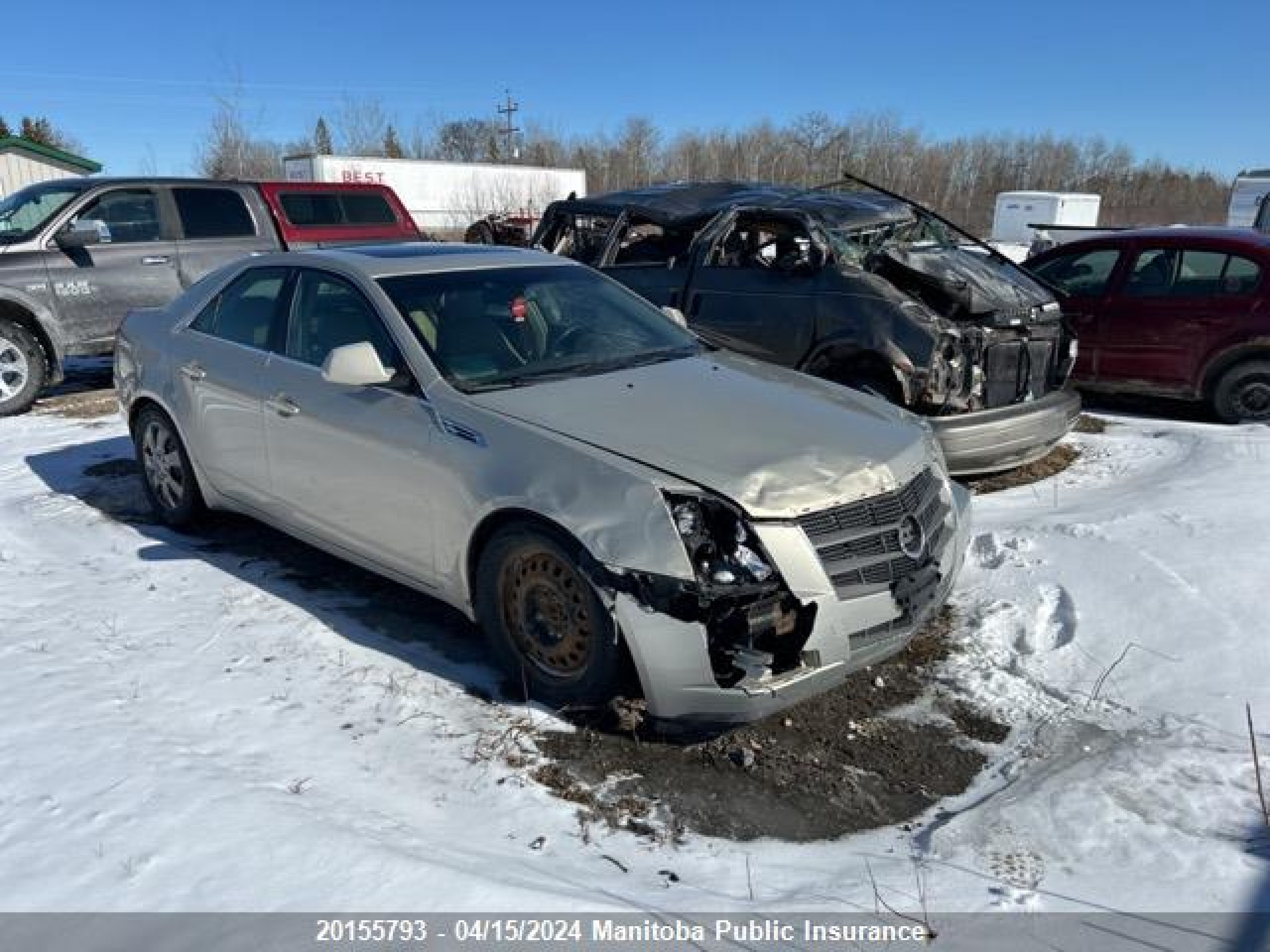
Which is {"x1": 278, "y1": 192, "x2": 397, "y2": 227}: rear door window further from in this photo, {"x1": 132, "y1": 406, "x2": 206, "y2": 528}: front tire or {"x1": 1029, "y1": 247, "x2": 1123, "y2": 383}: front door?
{"x1": 1029, "y1": 247, "x2": 1123, "y2": 383}: front door

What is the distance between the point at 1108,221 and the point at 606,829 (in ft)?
186

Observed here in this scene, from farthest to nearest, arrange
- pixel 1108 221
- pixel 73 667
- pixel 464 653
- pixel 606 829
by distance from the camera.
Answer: pixel 1108 221
pixel 464 653
pixel 73 667
pixel 606 829

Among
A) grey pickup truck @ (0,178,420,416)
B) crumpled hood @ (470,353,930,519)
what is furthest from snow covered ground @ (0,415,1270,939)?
grey pickup truck @ (0,178,420,416)

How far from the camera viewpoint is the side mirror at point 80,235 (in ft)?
29.2

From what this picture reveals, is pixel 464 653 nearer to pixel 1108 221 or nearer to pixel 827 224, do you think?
pixel 827 224

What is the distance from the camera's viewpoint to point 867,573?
3305mm

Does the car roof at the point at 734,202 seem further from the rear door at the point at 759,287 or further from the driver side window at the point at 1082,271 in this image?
the driver side window at the point at 1082,271

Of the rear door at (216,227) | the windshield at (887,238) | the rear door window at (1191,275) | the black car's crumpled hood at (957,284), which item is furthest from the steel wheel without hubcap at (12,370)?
the rear door window at (1191,275)

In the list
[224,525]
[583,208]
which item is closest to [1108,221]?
[583,208]

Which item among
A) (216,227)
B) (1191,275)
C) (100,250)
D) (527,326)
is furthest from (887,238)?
(100,250)

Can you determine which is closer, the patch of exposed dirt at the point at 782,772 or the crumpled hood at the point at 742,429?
the patch of exposed dirt at the point at 782,772

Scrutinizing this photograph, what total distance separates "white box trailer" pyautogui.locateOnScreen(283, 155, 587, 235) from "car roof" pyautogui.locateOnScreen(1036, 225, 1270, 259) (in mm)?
29165

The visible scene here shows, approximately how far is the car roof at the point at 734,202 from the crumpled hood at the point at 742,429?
3.00 m

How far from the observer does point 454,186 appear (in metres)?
38.8
